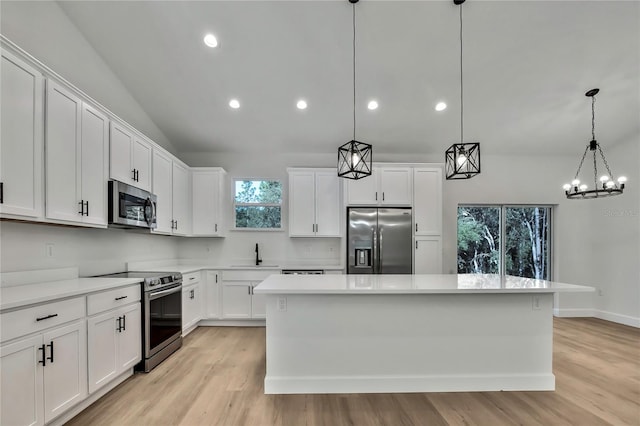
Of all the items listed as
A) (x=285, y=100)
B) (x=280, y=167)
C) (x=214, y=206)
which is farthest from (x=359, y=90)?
(x=214, y=206)

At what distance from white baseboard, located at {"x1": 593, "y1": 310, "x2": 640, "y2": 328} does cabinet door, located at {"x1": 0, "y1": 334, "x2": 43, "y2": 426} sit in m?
7.35

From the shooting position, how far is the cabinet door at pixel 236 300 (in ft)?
15.2

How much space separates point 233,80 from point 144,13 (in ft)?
3.53

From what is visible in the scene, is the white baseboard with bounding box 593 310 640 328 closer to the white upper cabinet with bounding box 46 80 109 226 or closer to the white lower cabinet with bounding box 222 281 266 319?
the white lower cabinet with bounding box 222 281 266 319

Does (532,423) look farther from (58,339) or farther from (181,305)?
(181,305)

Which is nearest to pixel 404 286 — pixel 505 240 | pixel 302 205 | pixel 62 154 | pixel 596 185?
pixel 302 205

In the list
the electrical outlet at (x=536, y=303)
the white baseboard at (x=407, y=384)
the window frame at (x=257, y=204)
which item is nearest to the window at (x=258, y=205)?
the window frame at (x=257, y=204)

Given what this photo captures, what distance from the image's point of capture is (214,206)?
501 centimetres

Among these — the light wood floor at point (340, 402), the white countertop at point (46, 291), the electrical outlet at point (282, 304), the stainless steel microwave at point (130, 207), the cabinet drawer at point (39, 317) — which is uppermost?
the stainless steel microwave at point (130, 207)

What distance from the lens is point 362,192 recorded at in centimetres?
477

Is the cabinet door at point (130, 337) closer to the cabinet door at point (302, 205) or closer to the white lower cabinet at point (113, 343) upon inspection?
the white lower cabinet at point (113, 343)

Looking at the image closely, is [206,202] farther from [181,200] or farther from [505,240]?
[505,240]

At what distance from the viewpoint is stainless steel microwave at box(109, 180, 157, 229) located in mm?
2986

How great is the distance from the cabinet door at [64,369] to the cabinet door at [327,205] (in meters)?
3.31
